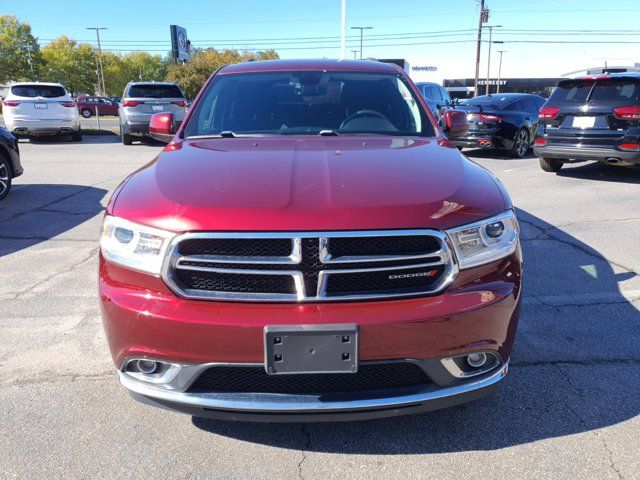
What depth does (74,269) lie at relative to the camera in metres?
4.82

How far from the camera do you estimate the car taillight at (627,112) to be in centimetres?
786

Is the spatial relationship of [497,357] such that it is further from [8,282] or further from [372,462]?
[8,282]

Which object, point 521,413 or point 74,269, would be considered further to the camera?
point 74,269

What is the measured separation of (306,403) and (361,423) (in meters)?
0.64

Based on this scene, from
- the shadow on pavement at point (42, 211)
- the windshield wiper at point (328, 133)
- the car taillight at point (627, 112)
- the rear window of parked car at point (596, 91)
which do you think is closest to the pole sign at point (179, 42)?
the shadow on pavement at point (42, 211)

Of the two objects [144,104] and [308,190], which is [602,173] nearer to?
[308,190]

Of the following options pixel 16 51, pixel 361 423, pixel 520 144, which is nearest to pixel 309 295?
pixel 361 423

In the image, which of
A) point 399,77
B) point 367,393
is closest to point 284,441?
point 367,393

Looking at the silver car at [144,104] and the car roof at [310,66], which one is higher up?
the car roof at [310,66]

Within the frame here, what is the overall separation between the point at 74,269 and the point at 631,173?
30.7 feet

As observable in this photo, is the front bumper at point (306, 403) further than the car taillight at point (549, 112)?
No

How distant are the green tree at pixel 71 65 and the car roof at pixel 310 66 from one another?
280 feet

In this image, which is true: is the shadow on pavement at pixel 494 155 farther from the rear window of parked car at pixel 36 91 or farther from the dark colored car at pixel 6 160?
the rear window of parked car at pixel 36 91

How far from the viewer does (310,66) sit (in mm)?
3996
